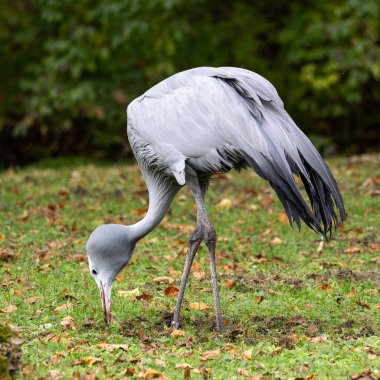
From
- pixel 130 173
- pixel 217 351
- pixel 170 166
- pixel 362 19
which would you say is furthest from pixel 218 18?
pixel 217 351

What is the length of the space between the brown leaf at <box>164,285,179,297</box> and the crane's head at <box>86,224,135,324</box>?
2.63 ft

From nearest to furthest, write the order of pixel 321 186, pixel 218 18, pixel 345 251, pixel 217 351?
pixel 217 351 < pixel 321 186 < pixel 345 251 < pixel 218 18

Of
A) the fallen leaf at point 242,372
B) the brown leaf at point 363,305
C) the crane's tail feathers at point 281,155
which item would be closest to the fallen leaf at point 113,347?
the fallen leaf at point 242,372

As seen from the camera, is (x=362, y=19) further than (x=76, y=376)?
Yes

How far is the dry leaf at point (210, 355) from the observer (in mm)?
4965

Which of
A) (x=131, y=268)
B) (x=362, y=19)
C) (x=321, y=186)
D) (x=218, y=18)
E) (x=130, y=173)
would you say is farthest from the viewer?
(x=218, y=18)

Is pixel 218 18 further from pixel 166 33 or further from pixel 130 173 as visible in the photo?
pixel 130 173

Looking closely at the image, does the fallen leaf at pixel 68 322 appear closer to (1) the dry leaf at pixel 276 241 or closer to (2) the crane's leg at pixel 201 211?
(2) the crane's leg at pixel 201 211

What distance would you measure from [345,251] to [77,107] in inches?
343

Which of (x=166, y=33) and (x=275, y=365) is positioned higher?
(x=166, y=33)

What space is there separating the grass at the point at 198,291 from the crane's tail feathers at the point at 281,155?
0.83 meters

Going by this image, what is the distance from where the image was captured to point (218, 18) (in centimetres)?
1653

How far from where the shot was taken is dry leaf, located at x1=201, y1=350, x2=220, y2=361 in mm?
4965

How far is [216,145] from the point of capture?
560cm
